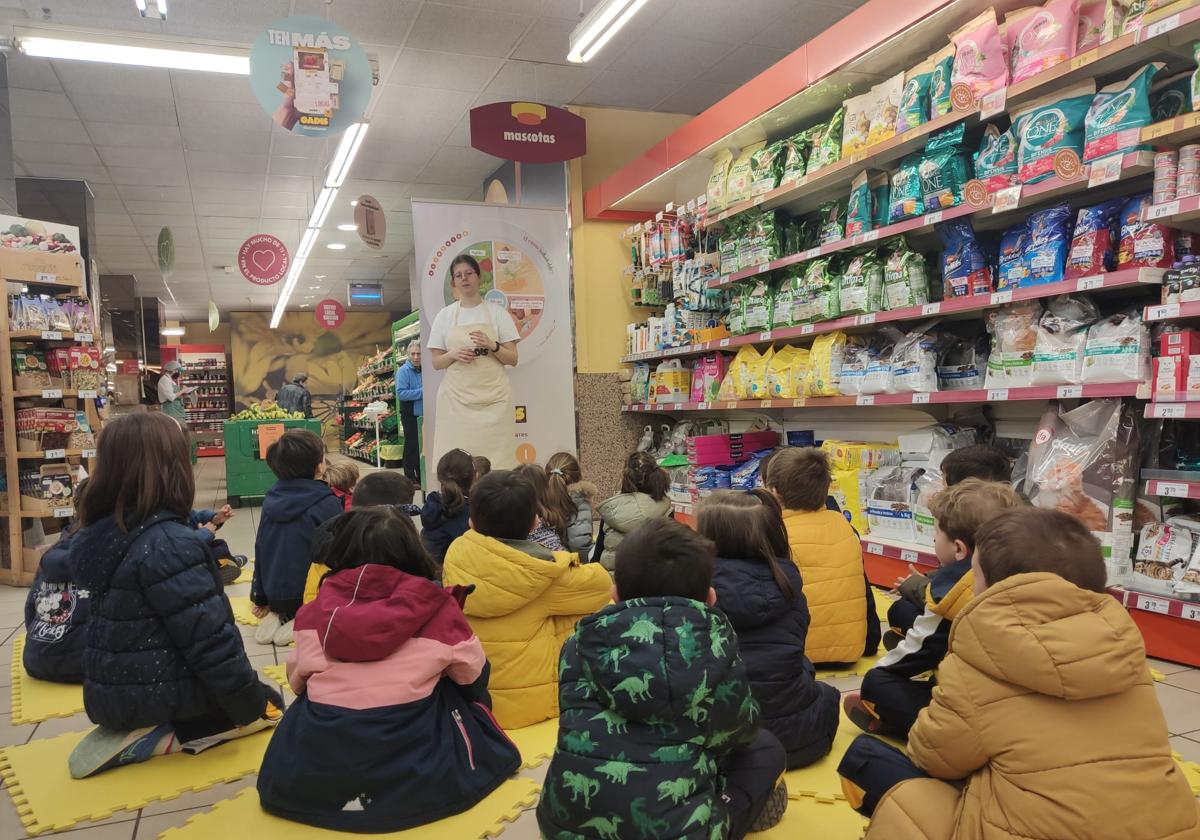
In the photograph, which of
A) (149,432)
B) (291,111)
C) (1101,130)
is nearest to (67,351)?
(291,111)

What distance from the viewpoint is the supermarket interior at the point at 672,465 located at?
1.47 m

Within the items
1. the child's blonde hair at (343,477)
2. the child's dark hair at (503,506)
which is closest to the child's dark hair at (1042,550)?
the child's dark hair at (503,506)

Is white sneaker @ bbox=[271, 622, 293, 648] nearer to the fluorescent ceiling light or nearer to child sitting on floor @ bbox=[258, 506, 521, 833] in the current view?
child sitting on floor @ bbox=[258, 506, 521, 833]

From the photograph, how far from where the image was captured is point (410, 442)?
8812 mm

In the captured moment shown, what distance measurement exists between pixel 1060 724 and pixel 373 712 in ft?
4.83

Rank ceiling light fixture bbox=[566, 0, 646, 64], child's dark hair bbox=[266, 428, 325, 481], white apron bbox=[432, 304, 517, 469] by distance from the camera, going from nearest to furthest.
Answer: child's dark hair bbox=[266, 428, 325, 481] → ceiling light fixture bbox=[566, 0, 646, 64] → white apron bbox=[432, 304, 517, 469]

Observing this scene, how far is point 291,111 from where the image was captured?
4234mm

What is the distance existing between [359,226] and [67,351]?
10.8 ft

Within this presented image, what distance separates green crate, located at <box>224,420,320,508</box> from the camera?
8.30 meters

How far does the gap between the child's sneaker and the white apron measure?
3.68 m

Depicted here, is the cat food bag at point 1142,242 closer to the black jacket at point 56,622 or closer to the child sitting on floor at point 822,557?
the child sitting on floor at point 822,557

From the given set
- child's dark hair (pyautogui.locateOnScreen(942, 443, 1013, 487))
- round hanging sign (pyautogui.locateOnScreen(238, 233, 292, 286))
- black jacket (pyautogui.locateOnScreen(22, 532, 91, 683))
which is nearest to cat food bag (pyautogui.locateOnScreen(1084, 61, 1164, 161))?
child's dark hair (pyautogui.locateOnScreen(942, 443, 1013, 487))

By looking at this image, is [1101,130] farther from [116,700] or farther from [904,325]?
[116,700]

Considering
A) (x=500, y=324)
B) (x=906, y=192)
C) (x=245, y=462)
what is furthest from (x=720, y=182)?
(x=245, y=462)
